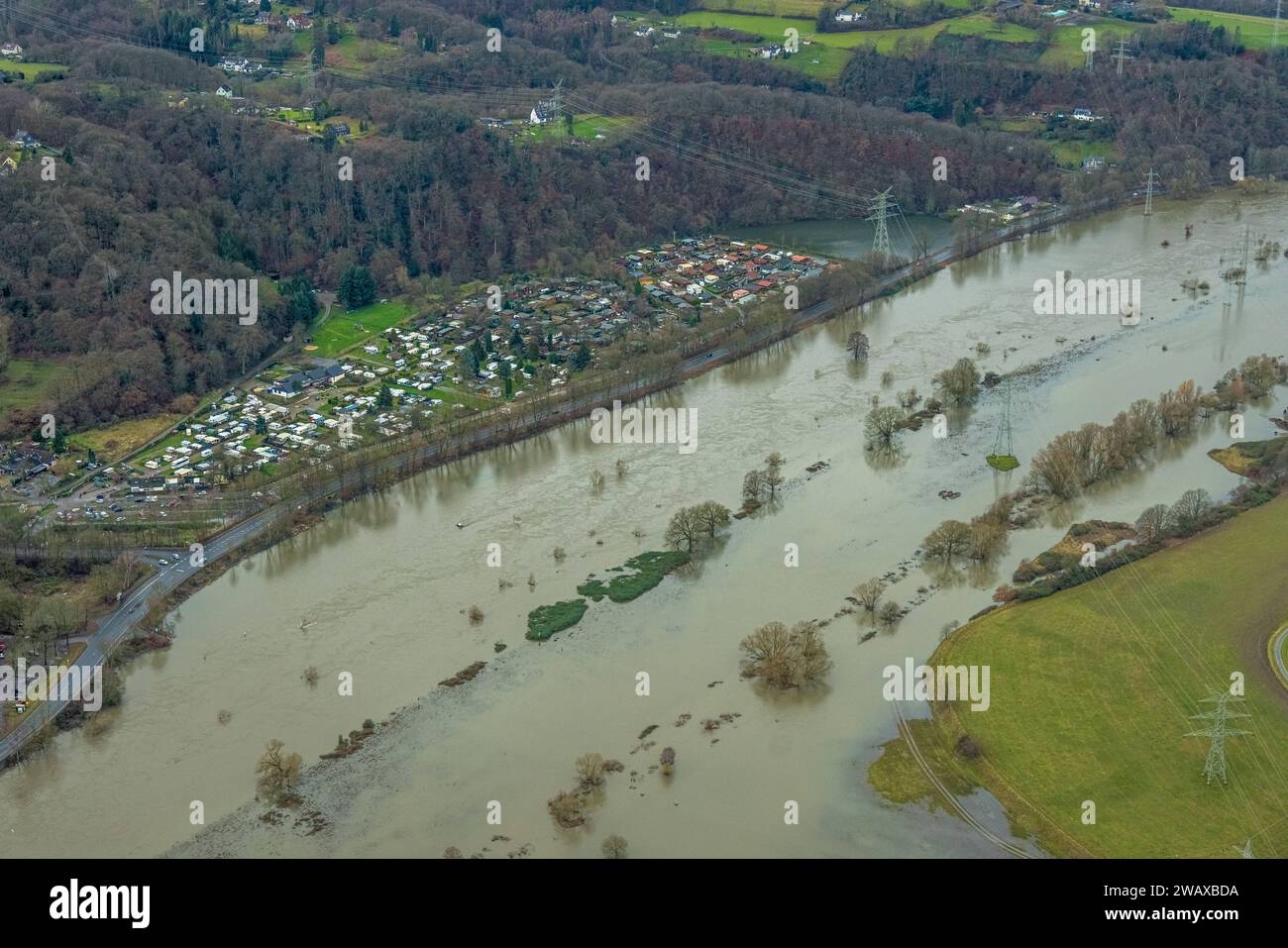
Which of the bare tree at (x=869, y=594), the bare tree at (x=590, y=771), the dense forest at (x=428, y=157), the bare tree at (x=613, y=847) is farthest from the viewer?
the dense forest at (x=428, y=157)

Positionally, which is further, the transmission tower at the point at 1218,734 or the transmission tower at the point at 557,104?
the transmission tower at the point at 557,104

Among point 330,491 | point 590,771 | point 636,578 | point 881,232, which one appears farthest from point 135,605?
point 881,232

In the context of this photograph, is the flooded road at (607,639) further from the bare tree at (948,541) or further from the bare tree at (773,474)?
the bare tree at (948,541)

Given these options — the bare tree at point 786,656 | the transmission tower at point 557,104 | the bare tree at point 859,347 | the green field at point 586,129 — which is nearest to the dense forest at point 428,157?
the green field at point 586,129

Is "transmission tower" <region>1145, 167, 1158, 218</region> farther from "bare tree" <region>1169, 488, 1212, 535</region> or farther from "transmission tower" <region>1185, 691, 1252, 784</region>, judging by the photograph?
"transmission tower" <region>1185, 691, 1252, 784</region>

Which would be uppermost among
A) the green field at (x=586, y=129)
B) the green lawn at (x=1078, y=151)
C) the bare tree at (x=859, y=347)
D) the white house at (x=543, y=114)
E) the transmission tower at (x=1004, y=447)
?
the white house at (x=543, y=114)

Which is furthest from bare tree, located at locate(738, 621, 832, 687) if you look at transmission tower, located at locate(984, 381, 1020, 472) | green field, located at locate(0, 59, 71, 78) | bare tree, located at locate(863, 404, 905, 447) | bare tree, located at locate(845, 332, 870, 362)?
green field, located at locate(0, 59, 71, 78)

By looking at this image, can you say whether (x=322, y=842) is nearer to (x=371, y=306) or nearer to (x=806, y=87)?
(x=371, y=306)

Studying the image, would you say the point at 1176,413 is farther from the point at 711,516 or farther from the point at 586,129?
the point at 586,129
